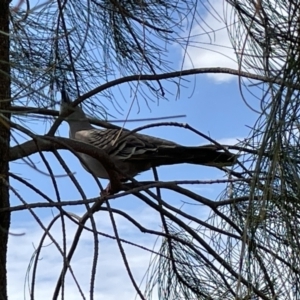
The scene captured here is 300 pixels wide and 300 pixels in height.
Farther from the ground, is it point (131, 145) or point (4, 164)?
point (131, 145)

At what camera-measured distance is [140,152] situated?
163 cm

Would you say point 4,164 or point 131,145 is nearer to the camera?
point 4,164

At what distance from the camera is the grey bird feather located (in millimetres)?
1376

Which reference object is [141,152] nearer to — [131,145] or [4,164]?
[131,145]

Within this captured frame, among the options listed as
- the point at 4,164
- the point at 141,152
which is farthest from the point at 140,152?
the point at 4,164

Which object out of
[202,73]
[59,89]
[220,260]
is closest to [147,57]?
[59,89]

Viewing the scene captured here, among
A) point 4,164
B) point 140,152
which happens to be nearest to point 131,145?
point 140,152

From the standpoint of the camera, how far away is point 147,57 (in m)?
1.65

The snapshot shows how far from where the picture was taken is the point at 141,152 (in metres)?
1.63

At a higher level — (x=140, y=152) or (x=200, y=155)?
(x=140, y=152)

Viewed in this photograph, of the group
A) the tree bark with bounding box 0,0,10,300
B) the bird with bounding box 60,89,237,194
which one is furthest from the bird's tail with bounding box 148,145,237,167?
the tree bark with bounding box 0,0,10,300

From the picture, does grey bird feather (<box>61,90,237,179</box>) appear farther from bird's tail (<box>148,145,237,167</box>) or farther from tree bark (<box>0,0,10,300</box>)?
tree bark (<box>0,0,10,300</box>)

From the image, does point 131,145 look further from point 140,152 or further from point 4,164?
point 4,164

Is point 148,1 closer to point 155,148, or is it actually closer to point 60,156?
point 155,148
